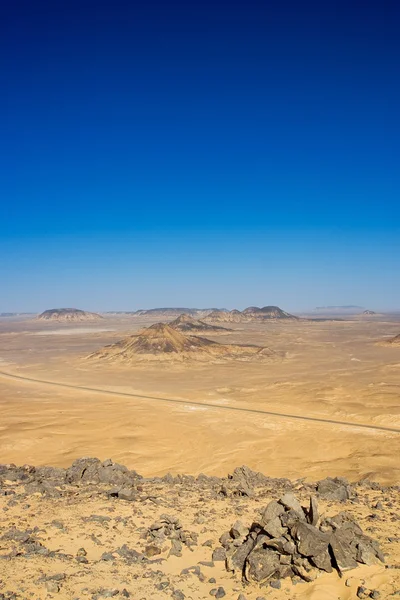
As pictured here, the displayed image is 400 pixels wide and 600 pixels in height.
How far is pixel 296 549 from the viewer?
9477 millimetres

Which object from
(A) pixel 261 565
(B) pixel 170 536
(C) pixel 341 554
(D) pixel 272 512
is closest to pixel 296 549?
(A) pixel 261 565

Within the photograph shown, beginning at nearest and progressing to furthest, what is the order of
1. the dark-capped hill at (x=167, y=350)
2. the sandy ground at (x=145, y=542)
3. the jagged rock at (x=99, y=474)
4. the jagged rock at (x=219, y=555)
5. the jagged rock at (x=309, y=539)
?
the sandy ground at (x=145, y=542)
the jagged rock at (x=309, y=539)
the jagged rock at (x=219, y=555)
the jagged rock at (x=99, y=474)
the dark-capped hill at (x=167, y=350)

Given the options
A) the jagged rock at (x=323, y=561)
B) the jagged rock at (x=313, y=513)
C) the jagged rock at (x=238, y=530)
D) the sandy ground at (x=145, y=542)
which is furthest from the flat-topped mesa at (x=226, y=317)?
the jagged rock at (x=323, y=561)

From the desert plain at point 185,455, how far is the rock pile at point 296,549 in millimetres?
276

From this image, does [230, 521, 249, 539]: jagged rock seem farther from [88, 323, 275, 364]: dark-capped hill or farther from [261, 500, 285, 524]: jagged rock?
[88, 323, 275, 364]: dark-capped hill

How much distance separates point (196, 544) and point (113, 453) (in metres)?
13.9

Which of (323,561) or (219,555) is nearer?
(323,561)

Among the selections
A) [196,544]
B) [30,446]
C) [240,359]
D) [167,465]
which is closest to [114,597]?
[196,544]

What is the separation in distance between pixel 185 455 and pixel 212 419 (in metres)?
8.95

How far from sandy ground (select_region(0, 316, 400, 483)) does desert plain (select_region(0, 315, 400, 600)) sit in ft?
0.43

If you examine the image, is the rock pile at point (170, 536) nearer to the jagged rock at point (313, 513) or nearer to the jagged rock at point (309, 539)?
the jagged rock at point (309, 539)

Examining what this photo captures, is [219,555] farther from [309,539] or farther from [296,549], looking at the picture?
[309,539]

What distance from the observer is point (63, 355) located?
77.2 m

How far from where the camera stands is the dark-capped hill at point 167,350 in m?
68.8
